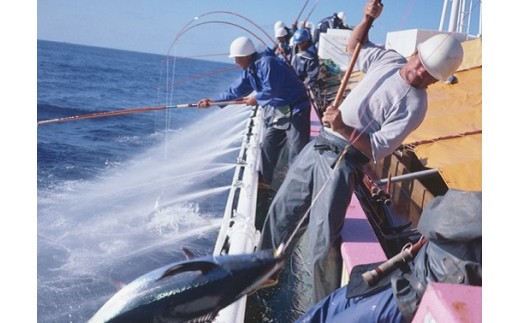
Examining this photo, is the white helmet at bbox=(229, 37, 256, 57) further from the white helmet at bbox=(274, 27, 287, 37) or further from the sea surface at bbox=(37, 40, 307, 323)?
the white helmet at bbox=(274, 27, 287, 37)

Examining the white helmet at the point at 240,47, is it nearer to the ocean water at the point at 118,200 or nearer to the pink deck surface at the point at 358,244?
the ocean water at the point at 118,200

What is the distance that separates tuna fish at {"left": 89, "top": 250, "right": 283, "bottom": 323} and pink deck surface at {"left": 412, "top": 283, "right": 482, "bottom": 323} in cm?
62

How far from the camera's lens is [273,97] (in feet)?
15.9

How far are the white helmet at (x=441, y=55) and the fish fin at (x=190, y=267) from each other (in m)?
1.69

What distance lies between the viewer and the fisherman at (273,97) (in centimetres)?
462

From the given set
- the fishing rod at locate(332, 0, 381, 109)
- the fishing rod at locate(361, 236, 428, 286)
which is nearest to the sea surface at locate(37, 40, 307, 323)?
the fishing rod at locate(361, 236, 428, 286)

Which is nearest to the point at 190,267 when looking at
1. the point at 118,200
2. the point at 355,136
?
the point at 355,136

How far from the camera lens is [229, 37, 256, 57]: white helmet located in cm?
454

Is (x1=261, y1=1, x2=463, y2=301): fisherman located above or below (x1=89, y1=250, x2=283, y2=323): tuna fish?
above

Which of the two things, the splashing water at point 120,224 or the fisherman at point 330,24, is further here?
the fisherman at point 330,24

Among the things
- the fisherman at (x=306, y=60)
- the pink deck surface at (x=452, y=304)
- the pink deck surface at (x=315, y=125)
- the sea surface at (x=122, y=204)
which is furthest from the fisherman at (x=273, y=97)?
the fisherman at (x=306, y=60)

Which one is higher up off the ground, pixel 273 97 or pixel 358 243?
pixel 273 97

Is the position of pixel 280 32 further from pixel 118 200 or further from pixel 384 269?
pixel 384 269

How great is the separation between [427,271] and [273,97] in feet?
10.8
